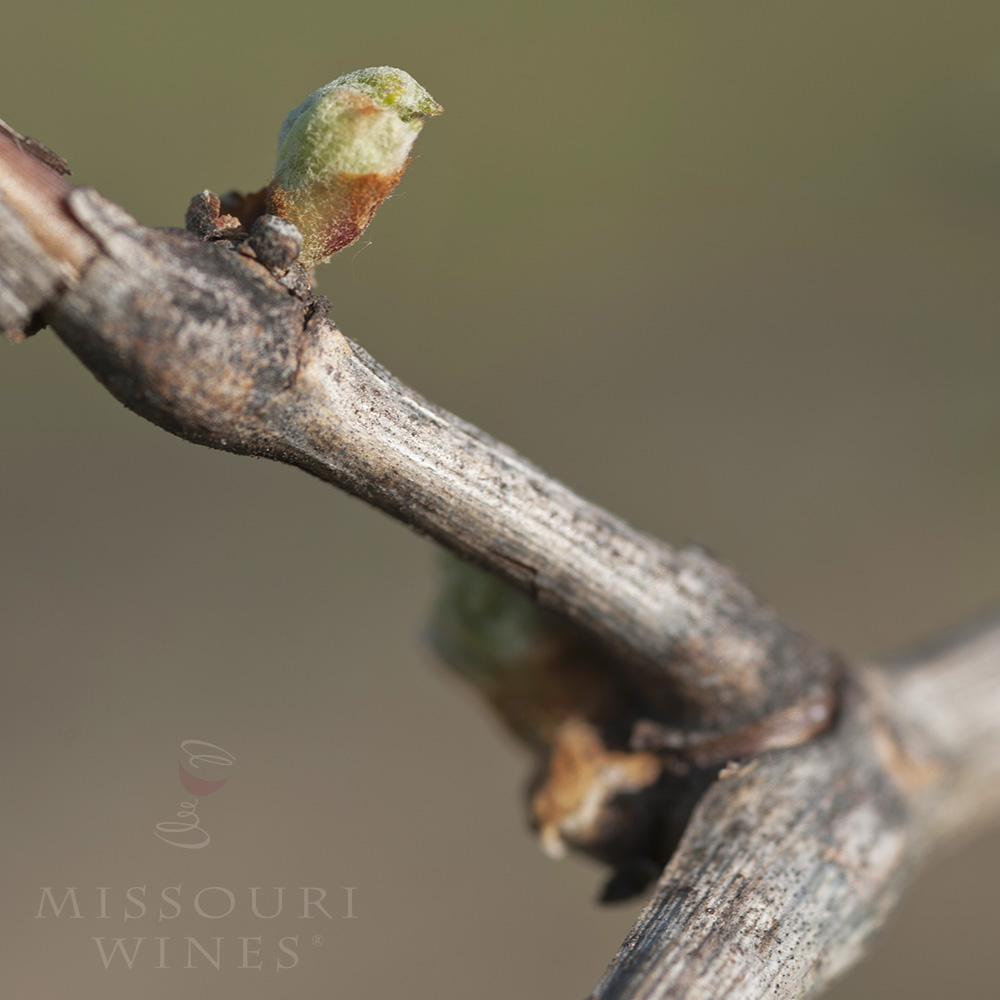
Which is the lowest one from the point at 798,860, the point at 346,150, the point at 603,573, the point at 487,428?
the point at 798,860

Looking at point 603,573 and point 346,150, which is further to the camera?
point 603,573

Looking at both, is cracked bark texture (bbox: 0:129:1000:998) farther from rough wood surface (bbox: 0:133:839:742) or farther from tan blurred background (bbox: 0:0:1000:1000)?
tan blurred background (bbox: 0:0:1000:1000)

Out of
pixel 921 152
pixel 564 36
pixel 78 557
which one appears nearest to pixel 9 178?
pixel 921 152

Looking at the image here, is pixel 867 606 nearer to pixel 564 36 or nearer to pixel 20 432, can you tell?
pixel 564 36

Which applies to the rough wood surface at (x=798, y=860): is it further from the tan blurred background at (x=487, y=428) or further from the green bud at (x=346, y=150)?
the tan blurred background at (x=487, y=428)

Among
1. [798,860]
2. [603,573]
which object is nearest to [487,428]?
[603,573]

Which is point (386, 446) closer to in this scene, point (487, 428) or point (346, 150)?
point (346, 150)

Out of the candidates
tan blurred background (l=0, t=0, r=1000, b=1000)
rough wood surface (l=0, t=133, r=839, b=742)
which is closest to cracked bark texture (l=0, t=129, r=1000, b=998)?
rough wood surface (l=0, t=133, r=839, b=742)
